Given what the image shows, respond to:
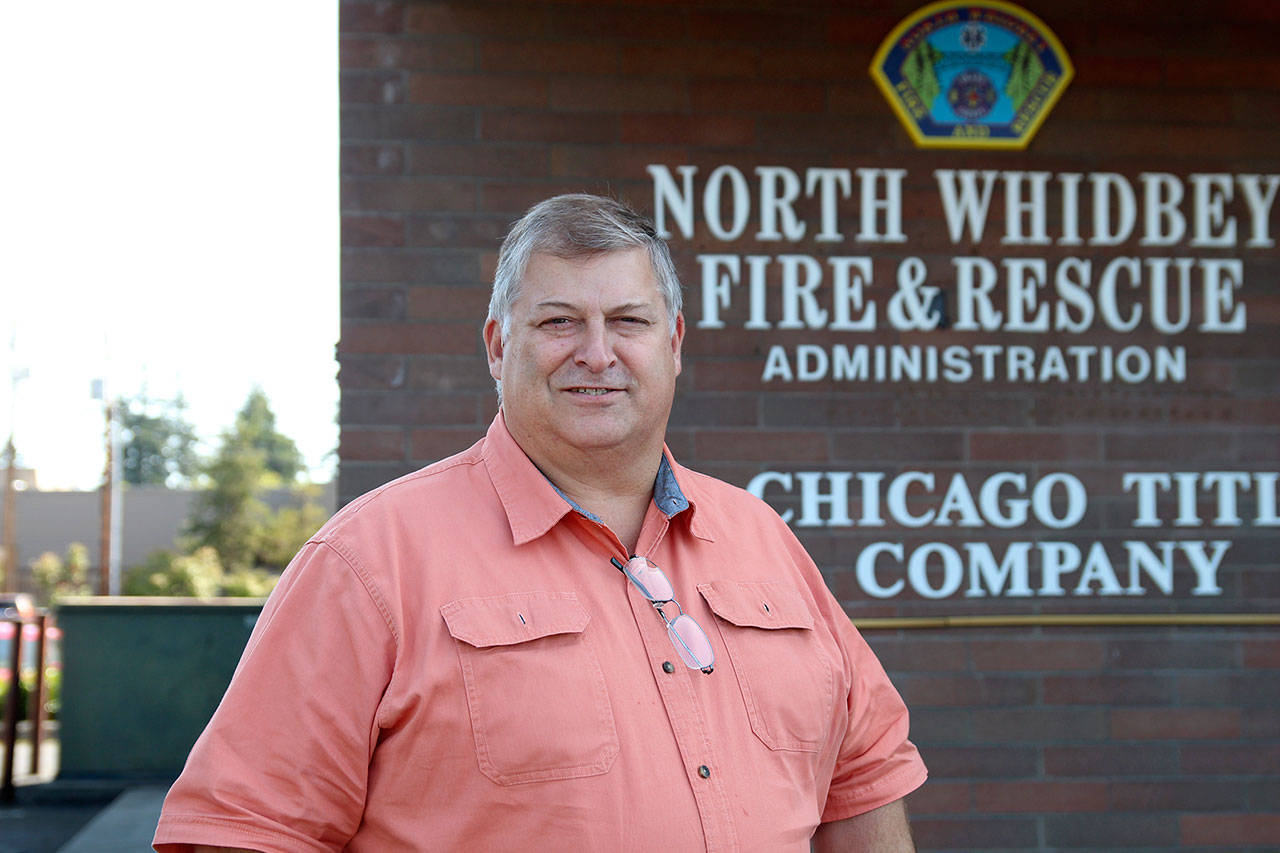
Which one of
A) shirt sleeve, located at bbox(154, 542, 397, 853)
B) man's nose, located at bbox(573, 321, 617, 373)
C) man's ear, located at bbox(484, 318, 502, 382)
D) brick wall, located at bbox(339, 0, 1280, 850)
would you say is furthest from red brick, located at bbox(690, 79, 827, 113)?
shirt sleeve, located at bbox(154, 542, 397, 853)

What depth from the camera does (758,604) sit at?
183 centimetres

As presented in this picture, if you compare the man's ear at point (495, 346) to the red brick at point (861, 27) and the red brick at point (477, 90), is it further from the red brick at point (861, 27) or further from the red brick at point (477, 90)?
the red brick at point (861, 27)

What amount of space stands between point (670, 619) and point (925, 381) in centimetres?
196

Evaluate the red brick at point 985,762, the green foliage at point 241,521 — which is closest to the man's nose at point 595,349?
the red brick at point 985,762

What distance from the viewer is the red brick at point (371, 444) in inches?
130

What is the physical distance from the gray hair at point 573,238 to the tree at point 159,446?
6091cm

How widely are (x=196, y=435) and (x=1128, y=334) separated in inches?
2476

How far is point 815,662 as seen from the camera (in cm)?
184

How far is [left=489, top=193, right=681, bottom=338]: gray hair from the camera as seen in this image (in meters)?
1.77

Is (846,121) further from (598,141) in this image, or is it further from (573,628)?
(573,628)

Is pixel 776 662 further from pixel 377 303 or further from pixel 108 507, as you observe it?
pixel 108 507

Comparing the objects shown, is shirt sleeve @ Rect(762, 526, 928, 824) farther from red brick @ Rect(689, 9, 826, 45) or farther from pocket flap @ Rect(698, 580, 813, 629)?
red brick @ Rect(689, 9, 826, 45)

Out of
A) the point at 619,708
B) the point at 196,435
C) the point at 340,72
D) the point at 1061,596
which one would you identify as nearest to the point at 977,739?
the point at 1061,596

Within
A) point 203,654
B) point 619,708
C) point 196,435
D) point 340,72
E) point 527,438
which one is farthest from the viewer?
point 196,435
